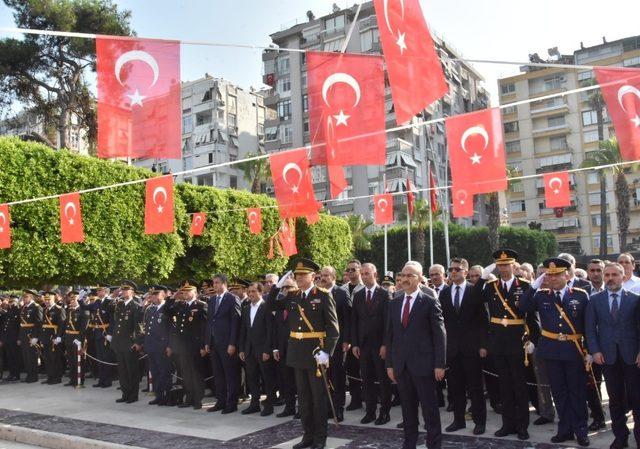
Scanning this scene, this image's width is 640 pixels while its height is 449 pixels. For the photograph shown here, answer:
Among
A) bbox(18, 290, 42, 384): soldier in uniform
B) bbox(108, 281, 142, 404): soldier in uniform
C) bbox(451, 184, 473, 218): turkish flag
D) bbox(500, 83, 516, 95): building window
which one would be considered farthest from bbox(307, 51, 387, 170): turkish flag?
bbox(500, 83, 516, 95): building window

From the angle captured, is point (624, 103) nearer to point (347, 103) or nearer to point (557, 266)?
point (557, 266)

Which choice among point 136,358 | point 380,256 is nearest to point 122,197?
point 136,358

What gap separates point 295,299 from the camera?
298 inches

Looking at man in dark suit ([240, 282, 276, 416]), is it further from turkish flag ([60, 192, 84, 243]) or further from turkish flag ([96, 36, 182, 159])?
turkish flag ([60, 192, 84, 243])

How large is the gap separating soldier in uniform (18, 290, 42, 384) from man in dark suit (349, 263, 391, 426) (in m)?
8.84

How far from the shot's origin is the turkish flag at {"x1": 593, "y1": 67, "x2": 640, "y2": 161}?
23.2ft

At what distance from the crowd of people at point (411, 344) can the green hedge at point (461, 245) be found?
35986 millimetres

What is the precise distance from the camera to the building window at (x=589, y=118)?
60.7 m

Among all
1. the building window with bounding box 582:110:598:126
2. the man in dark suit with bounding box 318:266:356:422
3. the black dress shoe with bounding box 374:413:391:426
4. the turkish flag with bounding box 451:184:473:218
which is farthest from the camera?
the building window with bounding box 582:110:598:126

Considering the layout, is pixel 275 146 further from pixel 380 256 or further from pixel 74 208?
pixel 74 208

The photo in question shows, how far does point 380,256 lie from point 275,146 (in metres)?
16.4

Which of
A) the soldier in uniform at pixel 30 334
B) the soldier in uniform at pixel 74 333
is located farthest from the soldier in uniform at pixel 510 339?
the soldier in uniform at pixel 30 334

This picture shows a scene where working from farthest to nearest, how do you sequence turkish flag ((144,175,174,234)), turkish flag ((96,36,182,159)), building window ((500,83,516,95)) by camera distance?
building window ((500,83,516,95)), turkish flag ((144,175,174,234)), turkish flag ((96,36,182,159))

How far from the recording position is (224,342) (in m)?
9.73
